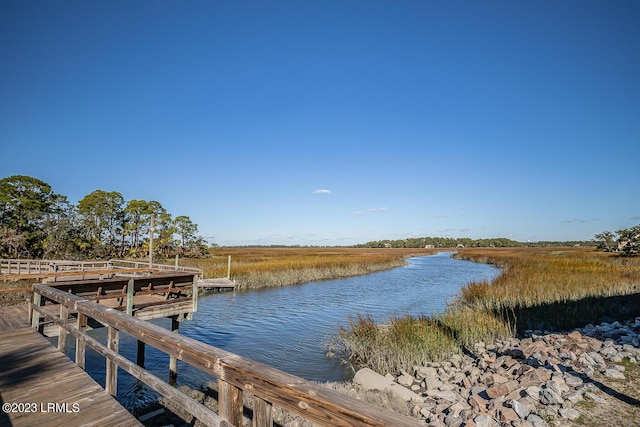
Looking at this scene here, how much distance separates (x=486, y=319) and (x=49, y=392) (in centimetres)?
1085

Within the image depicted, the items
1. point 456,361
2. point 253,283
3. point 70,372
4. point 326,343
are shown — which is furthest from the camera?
point 253,283

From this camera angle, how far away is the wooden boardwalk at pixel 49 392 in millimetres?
3211

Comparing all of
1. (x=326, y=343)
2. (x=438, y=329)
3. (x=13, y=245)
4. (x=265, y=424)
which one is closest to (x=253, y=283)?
(x=326, y=343)

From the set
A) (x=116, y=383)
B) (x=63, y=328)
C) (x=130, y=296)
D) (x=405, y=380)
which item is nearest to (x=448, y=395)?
(x=405, y=380)

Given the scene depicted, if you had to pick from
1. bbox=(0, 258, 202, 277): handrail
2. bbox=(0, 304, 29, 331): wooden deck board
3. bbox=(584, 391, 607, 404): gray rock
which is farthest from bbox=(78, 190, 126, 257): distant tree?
bbox=(584, 391, 607, 404): gray rock

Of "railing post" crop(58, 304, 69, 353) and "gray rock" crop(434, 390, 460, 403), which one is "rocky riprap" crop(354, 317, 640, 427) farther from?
"railing post" crop(58, 304, 69, 353)

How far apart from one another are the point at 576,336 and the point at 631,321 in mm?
3083

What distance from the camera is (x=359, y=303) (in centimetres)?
1914

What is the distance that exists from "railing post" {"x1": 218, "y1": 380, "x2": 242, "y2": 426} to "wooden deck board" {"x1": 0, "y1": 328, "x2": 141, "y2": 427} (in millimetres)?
1405

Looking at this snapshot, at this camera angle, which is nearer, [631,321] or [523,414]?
[523,414]

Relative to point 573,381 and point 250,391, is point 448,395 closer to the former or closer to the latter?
point 573,381

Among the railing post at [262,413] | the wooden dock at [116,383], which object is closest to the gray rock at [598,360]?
the wooden dock at [116,383]

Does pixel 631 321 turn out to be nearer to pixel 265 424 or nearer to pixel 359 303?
pixel 359 303

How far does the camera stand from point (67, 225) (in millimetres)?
30906
